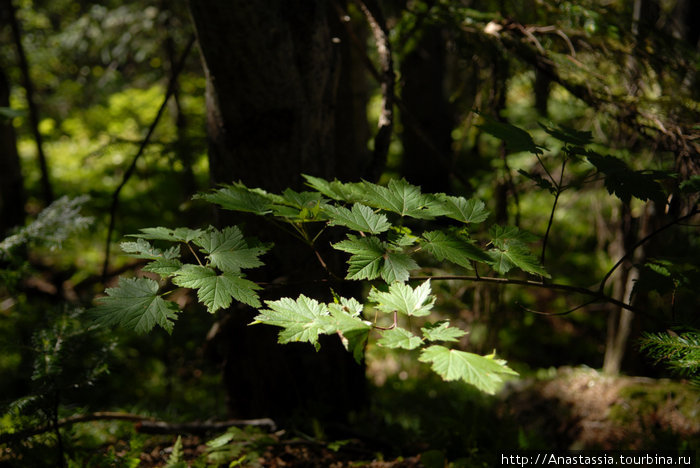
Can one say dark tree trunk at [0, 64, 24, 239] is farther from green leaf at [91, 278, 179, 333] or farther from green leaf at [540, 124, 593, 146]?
green leaf at [540, 124, 593, 146]

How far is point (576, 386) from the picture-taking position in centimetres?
354

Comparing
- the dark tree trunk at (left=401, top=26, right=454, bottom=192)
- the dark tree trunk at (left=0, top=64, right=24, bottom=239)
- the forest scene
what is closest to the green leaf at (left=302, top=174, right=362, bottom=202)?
the forest scene

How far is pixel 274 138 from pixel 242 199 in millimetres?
672

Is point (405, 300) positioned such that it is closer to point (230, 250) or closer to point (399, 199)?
point (399, 199)

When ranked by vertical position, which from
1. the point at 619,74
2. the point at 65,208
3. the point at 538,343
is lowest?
the point at 538,343

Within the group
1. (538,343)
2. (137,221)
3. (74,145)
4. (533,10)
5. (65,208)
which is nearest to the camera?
(65,208)

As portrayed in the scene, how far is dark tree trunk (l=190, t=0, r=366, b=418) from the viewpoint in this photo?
175 centimetres

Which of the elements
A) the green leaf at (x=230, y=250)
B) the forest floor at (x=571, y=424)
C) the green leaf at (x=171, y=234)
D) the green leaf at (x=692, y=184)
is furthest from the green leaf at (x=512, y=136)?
the forest floor at (x=571, y=424)

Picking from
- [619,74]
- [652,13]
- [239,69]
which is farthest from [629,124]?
[239,69]

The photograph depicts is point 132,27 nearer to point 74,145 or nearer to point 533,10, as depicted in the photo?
point 74,145

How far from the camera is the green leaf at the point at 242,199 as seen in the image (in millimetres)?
1268

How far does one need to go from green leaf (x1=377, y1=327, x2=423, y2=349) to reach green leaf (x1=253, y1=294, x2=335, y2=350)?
132mm

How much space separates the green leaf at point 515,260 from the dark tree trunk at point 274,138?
26.1 inches

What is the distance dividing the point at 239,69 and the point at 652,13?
2.15 m
